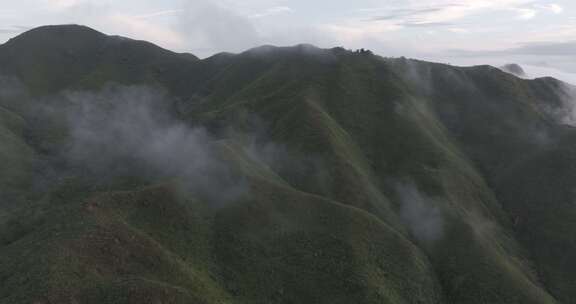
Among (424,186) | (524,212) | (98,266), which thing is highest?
(98,266)

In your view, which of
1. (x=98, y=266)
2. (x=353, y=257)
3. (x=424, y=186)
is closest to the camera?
(x=98, y=266)

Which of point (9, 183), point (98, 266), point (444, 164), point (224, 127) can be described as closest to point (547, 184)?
point (444, 164)

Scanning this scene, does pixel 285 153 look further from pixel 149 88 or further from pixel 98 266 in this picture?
pixel 149 88

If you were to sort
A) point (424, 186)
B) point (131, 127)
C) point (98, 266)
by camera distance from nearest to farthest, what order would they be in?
point (98, 266) → point (424, 186) → point (131, 127)

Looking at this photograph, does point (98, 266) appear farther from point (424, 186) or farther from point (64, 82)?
point (64, 82)

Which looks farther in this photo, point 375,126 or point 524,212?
point 375,126

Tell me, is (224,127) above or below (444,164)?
above
